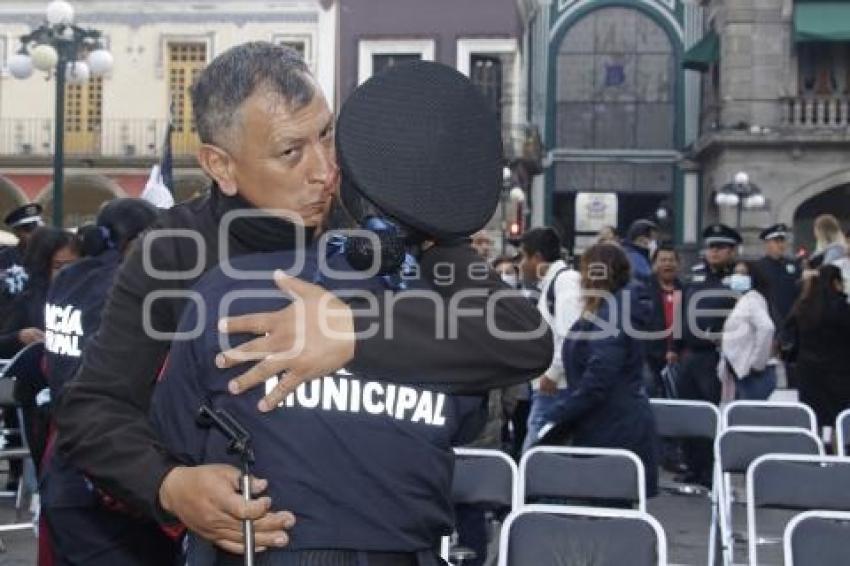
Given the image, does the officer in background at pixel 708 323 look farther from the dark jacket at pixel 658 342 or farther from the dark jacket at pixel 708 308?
the dark jacket at pixel 658 342

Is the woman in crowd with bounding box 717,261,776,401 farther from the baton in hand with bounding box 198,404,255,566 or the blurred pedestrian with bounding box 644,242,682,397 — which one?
the baton in hand with bounding box 198,404,255,566

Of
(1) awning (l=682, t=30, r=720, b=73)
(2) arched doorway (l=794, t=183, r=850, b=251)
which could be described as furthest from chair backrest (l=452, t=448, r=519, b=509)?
(1) awning (l=682, t=30, r=720, b=73)

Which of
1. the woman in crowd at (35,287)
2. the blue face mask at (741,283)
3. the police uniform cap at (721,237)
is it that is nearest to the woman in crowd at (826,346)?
Result: the blue face mask at (741,283)

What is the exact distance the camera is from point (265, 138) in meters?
2.11

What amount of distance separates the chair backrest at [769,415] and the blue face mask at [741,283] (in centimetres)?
240

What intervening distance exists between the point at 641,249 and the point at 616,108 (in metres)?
28.7

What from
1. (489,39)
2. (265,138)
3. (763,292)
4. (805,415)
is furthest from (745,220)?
(265,138)

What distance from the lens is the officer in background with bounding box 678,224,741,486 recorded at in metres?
10.1

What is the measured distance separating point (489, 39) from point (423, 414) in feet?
101

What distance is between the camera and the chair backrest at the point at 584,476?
562 cm

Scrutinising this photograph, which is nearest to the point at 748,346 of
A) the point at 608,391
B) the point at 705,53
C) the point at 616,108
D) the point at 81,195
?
the point at 608,391

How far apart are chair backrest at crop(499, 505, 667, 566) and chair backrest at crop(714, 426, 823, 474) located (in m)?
2.17

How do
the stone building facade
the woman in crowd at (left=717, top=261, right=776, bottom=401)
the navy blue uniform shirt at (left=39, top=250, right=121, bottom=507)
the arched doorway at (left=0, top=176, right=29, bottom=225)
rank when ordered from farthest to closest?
the arched doorway at (left=0, top=176, right=29, bottom=225) < the stone building facade < the woman in crowd at (left=717, top=261, right=776, bottom=401) < the navy blue uniform shirt at (left=39, top=250, right=121, bottom=507)

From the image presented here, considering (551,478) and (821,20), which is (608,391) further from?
(821,20)
